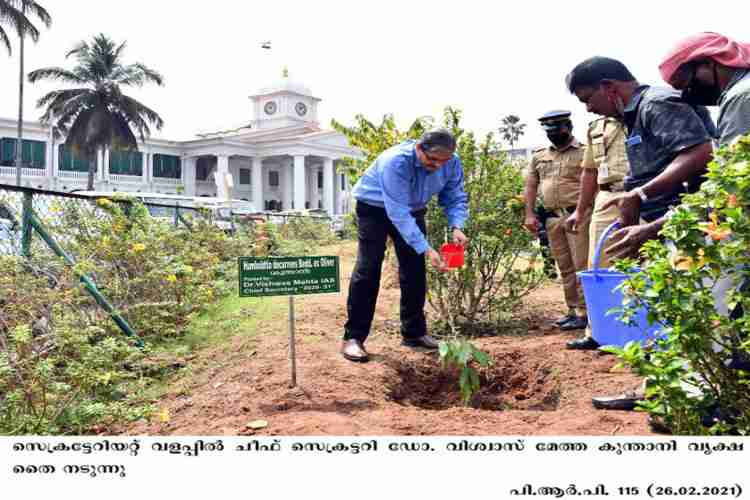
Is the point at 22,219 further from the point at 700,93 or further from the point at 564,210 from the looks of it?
the point at 700,93

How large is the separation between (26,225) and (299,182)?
1733 inches

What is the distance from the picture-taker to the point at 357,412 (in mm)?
2799

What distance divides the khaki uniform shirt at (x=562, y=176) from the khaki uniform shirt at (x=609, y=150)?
0.55 m

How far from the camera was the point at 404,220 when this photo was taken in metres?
3.47

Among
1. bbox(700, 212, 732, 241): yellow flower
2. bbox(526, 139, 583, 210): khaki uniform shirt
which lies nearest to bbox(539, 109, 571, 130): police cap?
bbox(526, 139, 583, 210): khaki uniform shirt

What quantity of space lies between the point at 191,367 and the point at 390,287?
147 inches

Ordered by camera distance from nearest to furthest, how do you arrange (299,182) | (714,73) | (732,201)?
(732,201), (714,73), (299,182)

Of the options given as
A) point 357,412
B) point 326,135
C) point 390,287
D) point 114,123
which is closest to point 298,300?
point 390,287

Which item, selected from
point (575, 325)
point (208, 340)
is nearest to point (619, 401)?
point (575, 325)

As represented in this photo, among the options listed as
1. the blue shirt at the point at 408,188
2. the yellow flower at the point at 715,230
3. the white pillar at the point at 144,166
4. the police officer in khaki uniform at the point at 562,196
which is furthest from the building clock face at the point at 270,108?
the yellow flower at the point at 715,230

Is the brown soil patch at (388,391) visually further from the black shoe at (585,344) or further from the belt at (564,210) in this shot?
the belt at (564,210)

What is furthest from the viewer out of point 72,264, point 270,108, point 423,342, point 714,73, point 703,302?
point 270,108

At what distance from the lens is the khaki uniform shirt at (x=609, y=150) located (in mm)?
3701

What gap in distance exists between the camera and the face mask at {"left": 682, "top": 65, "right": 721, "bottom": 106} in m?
2.44
